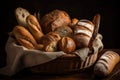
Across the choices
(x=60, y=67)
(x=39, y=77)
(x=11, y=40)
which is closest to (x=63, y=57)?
(x=60, y=67)

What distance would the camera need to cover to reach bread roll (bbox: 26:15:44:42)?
1374 millimetres

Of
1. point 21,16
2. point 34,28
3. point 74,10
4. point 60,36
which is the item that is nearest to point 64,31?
point 60,36

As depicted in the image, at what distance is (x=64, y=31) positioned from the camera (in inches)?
54.9

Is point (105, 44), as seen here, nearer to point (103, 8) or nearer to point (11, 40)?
point (103, 8)

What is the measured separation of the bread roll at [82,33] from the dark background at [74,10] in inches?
16.6

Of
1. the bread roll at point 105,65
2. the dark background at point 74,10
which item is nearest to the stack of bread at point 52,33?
the bread roll at point 105,65

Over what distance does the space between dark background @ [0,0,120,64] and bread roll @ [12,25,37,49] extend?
0.44 metres

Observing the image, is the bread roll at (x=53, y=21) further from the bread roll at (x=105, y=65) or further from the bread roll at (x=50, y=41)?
the bread roll at (x=105, y=65)

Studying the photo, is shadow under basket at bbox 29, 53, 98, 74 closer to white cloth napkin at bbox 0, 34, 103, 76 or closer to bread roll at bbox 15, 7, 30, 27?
white cloth napkin at bbox 0, 34, 103, 76

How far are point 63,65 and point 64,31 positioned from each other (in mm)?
186

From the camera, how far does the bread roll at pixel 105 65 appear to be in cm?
129

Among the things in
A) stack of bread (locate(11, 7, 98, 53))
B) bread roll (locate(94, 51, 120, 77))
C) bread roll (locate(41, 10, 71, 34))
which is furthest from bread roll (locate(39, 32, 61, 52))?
bread roll (locate(94, 51, 120, 77))

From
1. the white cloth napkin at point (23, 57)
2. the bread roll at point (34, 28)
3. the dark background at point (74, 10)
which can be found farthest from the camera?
the dark background at point (74, 10)

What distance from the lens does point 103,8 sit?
183 centimetres
